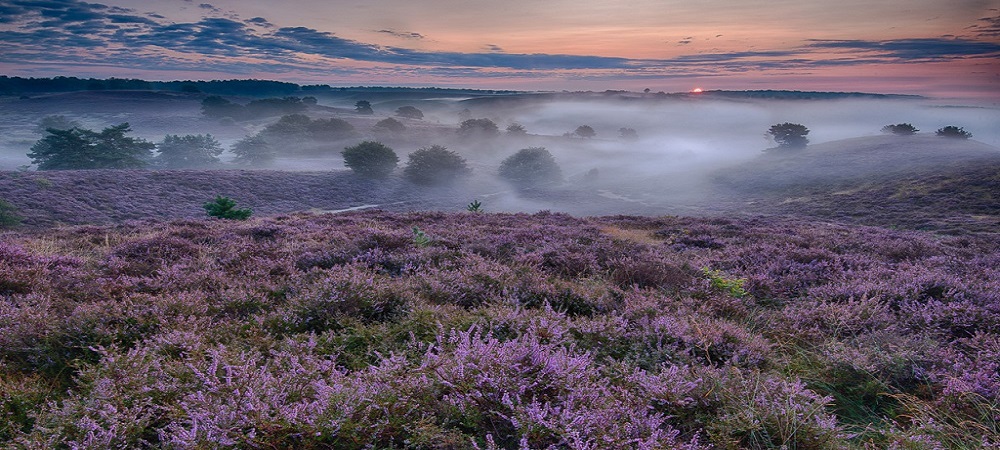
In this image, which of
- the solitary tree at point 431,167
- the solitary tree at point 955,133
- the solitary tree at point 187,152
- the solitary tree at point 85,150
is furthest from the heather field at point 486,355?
the solitary tree at point 955,133

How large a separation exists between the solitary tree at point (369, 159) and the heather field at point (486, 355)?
61.4 metres

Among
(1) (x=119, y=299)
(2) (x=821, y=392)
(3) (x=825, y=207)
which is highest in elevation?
(1) (x=119, y=299)

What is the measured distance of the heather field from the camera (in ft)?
7.60

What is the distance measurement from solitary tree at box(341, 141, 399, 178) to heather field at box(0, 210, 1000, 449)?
61.4 meters

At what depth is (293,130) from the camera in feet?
351

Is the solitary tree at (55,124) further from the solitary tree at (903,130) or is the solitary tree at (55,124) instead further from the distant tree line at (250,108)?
the solitary tree at (903,130)

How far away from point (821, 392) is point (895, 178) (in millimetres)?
63319

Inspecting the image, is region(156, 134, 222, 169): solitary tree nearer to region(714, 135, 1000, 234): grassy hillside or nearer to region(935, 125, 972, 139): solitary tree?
region(714, 135, 1000, 234): grassy hillside

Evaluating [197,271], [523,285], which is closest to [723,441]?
[523,285]

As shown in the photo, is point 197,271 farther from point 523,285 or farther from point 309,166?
point 309,166

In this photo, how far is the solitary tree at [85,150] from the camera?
66312mm

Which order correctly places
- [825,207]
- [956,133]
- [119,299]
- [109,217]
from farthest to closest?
[956,133] < [825,207] < [109,217] < [119,299]

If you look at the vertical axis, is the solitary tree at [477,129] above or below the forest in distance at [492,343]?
above

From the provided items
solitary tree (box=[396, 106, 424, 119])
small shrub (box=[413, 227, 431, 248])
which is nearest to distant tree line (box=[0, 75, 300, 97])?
solitary tree (box=[396, 106, 424, 119])
